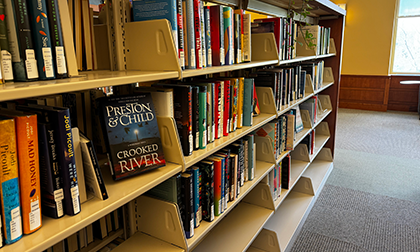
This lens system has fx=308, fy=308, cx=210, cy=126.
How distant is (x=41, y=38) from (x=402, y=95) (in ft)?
25.3

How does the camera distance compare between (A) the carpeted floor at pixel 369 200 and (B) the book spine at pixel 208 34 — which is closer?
(B) the book spine at pixel 208 34

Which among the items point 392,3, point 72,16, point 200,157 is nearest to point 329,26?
point 200,157

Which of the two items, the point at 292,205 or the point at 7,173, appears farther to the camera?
the point at 292,205

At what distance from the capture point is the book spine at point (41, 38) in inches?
29.2

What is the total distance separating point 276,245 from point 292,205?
0.67 meters

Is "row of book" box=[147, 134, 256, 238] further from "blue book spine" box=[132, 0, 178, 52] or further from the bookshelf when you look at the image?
"blue book spine" box=[132, 0, 178, 52]

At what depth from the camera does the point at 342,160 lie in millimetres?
3924

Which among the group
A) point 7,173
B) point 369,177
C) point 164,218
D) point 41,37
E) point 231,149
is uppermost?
point 41,37

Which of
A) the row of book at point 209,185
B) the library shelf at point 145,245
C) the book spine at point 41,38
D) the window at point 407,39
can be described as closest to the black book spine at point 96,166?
the book spine at point 41,38

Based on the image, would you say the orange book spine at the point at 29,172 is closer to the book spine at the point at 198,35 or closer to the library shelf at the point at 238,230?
the book spine at the point at 198,35

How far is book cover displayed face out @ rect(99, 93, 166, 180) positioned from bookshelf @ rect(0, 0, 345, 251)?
5 cm

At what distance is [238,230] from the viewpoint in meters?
1.83

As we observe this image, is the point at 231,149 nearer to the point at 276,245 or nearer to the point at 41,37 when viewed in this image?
the point at 276,245

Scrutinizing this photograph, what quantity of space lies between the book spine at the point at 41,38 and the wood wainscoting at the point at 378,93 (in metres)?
7.54
